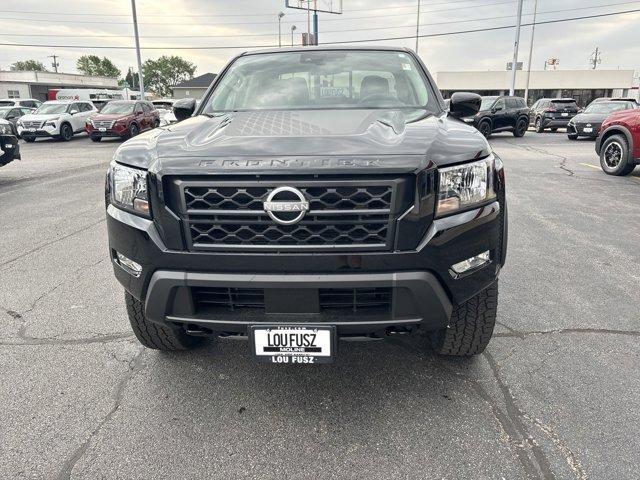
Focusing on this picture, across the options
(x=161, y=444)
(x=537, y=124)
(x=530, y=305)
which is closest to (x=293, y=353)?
(x=161, y=444)

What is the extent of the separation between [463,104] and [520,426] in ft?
6.94

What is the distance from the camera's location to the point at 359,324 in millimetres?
2109

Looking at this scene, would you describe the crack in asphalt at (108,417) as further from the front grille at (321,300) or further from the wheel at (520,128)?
the wheel at (520,128)

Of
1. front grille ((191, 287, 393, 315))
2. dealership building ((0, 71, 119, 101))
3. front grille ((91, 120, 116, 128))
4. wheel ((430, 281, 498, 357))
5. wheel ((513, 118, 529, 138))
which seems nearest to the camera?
front grille ((191, 287, 393, 315))

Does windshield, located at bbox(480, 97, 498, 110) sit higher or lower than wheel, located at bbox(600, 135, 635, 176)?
higher

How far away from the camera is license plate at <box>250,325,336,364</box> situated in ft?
6.98

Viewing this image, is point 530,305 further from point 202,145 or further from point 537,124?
point 537,124

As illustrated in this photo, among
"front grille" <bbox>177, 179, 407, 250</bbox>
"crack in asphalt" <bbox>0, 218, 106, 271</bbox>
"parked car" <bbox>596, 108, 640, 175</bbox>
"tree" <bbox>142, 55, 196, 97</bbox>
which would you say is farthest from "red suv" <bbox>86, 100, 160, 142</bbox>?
"tree" <bbox>142, 55, 196, 97</bbox>

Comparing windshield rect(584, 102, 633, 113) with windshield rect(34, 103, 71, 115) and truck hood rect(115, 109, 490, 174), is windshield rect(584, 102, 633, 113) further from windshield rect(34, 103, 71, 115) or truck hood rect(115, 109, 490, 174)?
windshield rect(34, 103, 71, 115)

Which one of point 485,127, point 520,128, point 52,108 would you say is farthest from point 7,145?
point 520,128

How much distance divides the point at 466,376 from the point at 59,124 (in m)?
21.0

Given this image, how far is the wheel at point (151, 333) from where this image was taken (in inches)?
106

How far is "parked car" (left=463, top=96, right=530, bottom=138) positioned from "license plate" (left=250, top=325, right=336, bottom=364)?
18.6 metres

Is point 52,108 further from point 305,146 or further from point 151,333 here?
point 305,146
